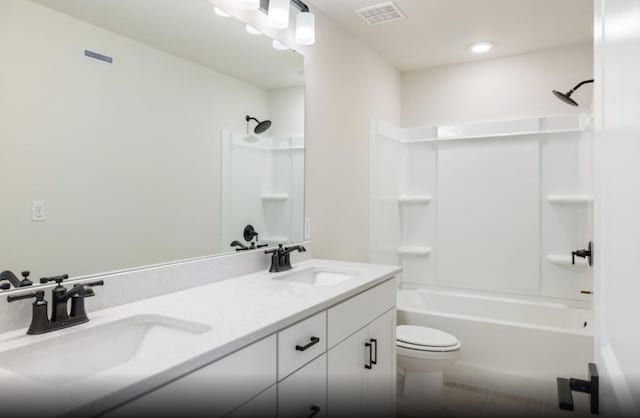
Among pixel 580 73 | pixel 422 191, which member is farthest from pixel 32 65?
pixel 580 73

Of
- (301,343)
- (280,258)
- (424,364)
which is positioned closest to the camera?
(301,343)

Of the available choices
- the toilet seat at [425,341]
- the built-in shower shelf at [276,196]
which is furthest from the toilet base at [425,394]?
the built-in shower shelf at [276,196]

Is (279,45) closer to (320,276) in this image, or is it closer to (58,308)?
(320,276)

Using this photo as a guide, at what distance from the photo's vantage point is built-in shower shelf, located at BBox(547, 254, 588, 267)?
3.04 meters

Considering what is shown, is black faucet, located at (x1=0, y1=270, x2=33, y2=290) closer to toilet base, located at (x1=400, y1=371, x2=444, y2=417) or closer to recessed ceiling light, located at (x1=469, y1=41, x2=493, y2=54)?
toilet base, located at (x1=400, y1=371, x2=444, y2=417)

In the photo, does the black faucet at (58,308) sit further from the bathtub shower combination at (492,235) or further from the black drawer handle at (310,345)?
the bathtub shower combination at (492,235)

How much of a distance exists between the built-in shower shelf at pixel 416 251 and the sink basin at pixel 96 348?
2823mm

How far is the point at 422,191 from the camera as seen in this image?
372cm

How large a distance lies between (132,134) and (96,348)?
727 millimetres

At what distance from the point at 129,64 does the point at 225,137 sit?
528 millimetres

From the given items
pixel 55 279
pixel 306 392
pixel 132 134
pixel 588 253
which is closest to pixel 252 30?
pixel 132 134

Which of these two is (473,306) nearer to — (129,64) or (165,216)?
(165,216)

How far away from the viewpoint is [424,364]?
93.1 inches

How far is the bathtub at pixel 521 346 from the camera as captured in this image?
2494 mm
